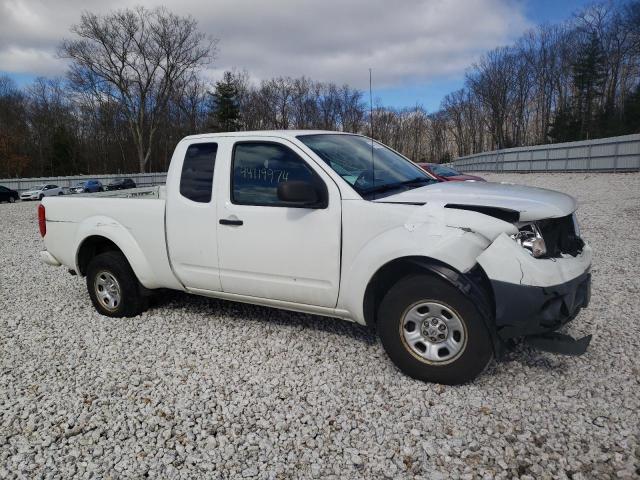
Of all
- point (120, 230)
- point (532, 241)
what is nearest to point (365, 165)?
point (532, 241)

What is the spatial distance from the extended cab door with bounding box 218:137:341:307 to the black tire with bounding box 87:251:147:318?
1.29 meters

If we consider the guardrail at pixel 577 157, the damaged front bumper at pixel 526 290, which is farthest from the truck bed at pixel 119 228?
the guardrail at pixel 577 157

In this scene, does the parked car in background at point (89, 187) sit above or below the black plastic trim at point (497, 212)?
below

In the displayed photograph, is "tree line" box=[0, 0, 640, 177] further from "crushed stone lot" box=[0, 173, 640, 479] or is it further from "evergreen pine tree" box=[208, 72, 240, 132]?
"crushed stone lot" box=[0, 173, 640, 479]

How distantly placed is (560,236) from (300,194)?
1.97 meters

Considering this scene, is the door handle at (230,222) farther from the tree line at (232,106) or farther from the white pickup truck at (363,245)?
the tree line at (232,106)

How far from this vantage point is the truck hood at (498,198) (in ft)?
9.89

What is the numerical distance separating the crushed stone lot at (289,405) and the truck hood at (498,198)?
1276 mm

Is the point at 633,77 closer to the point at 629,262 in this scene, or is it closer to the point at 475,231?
the point at 629,262

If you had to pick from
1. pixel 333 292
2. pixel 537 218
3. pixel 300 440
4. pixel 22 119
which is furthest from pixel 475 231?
pixel 22 119

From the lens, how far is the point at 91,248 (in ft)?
17.0

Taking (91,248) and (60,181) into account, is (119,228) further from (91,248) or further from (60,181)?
(60,181)

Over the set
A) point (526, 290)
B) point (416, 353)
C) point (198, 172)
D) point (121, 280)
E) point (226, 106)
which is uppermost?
point (226, 106)

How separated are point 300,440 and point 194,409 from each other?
0.83 meters
